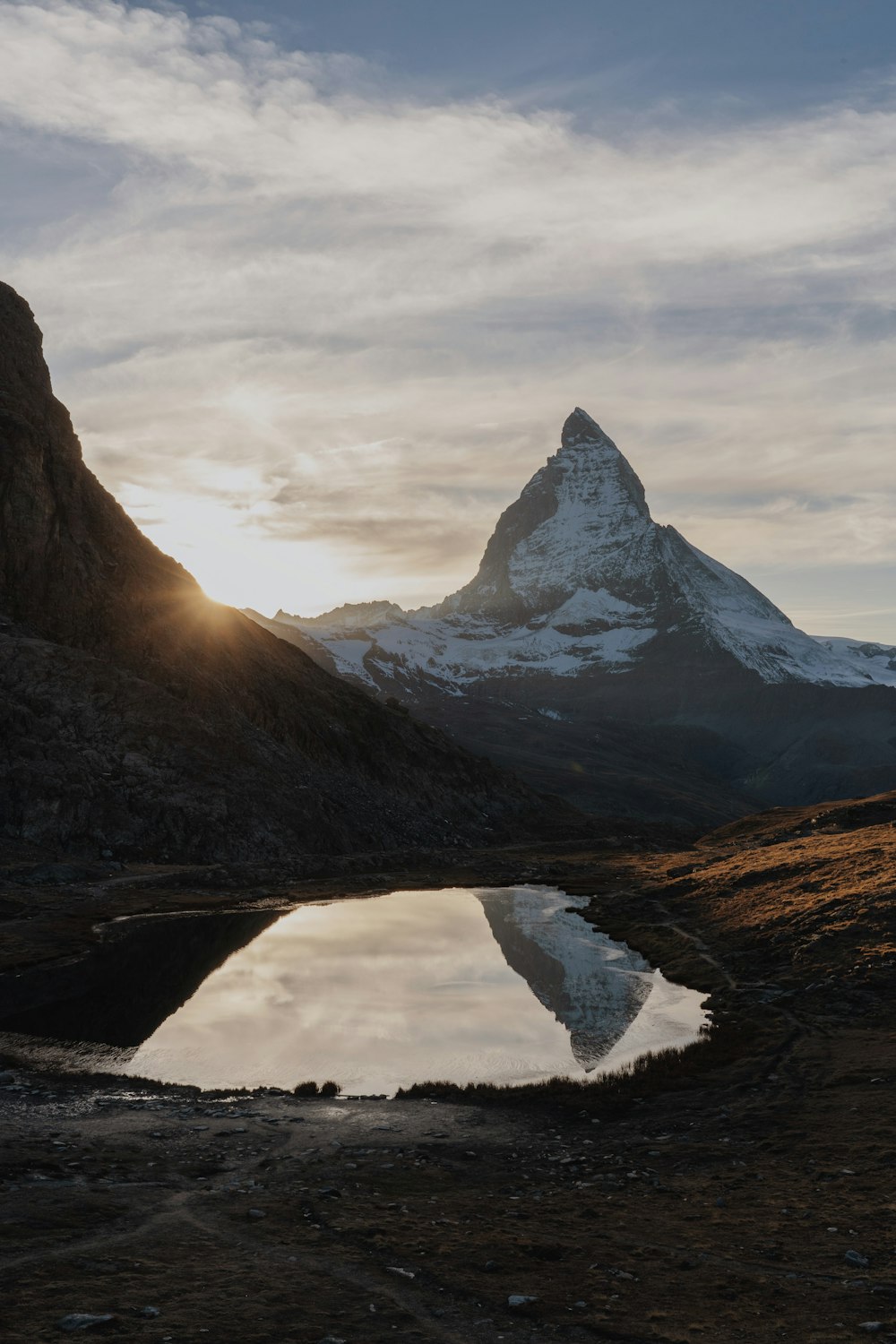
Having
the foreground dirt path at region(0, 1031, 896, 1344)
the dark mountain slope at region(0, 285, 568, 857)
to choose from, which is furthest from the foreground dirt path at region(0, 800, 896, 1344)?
the dark mountain slope at region(0, 285, 568, 857)

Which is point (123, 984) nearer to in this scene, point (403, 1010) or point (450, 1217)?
point (403, 1010)

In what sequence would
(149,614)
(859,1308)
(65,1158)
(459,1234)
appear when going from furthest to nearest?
1. (149,614)
2. (65,1158)
3. (459,1234)
4. (859,1308)

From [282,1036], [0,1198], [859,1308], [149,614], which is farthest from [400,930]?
[149,614]

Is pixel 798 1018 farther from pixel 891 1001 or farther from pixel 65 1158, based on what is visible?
pixel 65 1158

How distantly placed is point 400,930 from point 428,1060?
107 feet

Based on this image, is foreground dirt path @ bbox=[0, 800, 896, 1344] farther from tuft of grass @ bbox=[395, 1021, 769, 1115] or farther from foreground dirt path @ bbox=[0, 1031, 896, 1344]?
tuft of grass @ bbox=[395, 1021, 769, 1115]

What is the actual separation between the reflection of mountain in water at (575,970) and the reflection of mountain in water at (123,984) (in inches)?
715

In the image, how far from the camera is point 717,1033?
38562mm

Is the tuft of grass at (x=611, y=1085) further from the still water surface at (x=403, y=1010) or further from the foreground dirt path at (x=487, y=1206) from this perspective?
the still water surface at (x=403, y=1010)

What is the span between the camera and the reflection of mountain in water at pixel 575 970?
41688 millimetres

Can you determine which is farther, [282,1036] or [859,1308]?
[282,1036]

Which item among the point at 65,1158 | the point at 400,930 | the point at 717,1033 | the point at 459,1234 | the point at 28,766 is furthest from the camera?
the point at 28,766

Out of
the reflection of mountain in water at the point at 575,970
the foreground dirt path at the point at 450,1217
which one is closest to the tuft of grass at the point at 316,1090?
the foreground dirt path at the point at 450,1217

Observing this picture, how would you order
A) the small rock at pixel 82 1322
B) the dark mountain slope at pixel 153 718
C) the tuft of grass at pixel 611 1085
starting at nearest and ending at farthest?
the small rock at pixel 82 1322
the tuft of grass at pixel 611 1085
the dark mountain slope at pixel 153 718
